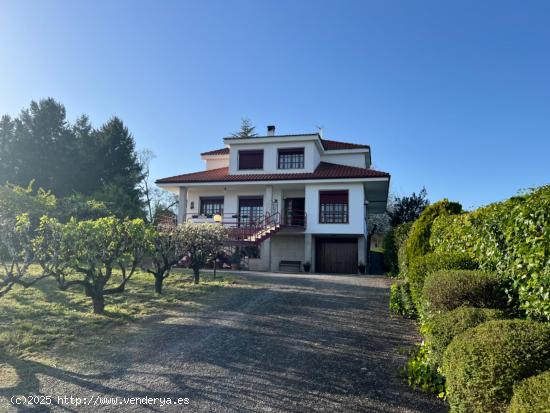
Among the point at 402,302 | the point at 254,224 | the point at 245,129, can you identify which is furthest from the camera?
the point at 245,129

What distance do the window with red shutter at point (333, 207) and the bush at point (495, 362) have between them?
2011 centimetres

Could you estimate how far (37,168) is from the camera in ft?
119

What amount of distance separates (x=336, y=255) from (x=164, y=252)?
549 inches

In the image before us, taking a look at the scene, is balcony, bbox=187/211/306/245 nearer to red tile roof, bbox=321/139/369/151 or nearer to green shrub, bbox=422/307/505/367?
red tile roof, bbox=321/139/369/151

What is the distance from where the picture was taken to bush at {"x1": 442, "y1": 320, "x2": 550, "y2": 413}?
279 centimetres

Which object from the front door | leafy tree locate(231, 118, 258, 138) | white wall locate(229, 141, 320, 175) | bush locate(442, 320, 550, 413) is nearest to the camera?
bush locate(442, 320, 550, 413)

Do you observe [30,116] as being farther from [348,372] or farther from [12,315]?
[348,372]

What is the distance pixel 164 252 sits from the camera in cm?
1230

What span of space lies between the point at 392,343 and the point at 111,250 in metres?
6.64

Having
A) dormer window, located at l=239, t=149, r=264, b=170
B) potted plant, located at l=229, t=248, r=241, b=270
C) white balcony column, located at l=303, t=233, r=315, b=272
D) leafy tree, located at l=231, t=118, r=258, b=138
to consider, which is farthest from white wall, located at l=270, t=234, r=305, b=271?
leafy tree, located at l=231, t=118, r=258, b=138

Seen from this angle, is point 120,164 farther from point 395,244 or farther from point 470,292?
point 470,292

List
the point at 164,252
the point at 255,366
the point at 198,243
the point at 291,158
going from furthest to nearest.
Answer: the point at 291,158, the point at 198,243, the point at 164,252, the point at 255,366

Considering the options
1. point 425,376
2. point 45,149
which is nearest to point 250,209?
point 425,376

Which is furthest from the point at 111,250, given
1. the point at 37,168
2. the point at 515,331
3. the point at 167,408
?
the point at 37,168
